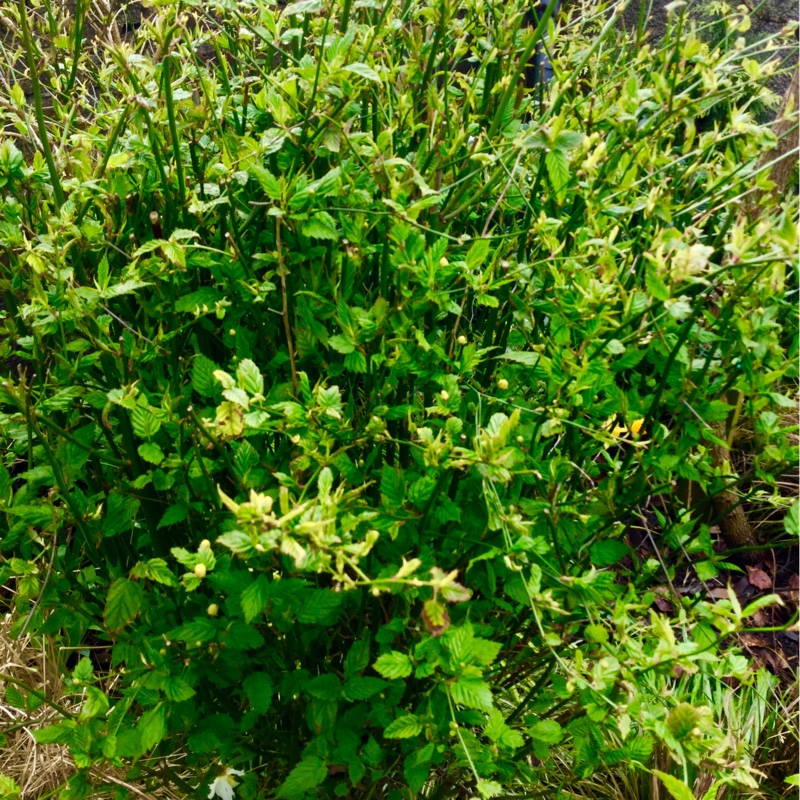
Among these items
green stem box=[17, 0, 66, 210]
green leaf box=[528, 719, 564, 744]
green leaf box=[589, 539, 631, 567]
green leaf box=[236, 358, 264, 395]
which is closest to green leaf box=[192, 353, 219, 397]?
green leaf box=[236, 358, 264, 395]

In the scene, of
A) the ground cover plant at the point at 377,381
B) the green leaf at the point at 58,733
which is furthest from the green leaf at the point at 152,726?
the green leaf at the point at 58,733

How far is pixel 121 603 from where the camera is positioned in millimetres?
1569

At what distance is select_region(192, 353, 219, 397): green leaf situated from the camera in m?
1.52

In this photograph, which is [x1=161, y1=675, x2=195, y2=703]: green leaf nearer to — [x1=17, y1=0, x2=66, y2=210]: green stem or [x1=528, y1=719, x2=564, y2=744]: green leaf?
[x1=528, y1=719, x2=564, y2=744]: green leaf

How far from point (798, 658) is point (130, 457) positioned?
2302 millimetres

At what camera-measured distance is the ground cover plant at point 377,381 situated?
138cm

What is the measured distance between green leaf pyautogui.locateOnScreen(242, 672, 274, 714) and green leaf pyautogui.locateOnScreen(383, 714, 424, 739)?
243 mm

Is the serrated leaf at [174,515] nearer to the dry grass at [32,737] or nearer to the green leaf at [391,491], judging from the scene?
the green leaf at [391,491]

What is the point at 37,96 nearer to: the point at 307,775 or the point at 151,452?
the point at 151,452

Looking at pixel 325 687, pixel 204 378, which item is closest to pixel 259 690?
pixel 325 687

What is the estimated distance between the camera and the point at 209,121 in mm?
1681

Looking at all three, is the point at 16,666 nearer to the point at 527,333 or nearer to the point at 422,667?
the point at 422,667

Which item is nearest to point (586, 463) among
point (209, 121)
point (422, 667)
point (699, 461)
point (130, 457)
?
point (699, 461)

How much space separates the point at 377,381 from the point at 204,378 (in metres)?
0.32
